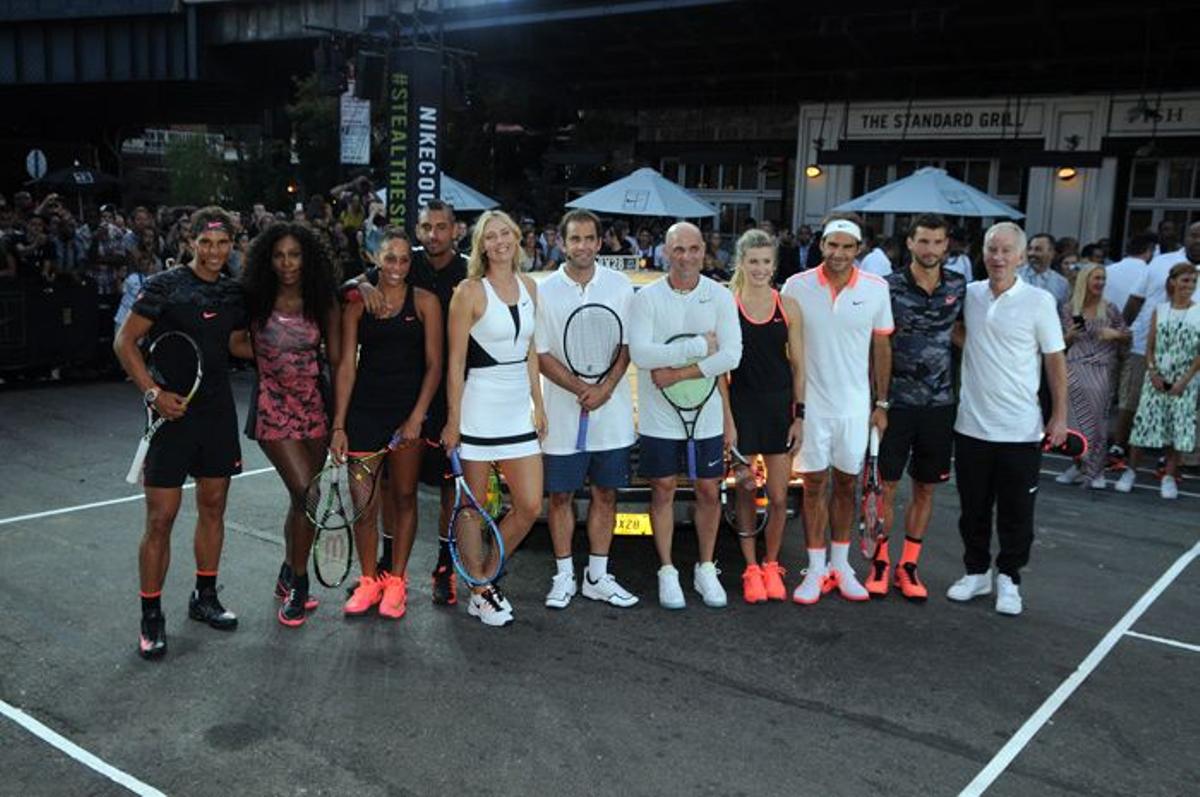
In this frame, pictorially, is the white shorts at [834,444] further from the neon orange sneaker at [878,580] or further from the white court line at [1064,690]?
the white court line at [1064,690]

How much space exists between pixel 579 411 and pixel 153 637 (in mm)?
2290

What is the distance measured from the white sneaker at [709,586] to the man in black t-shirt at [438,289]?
133cm

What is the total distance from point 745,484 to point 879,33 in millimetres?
14982

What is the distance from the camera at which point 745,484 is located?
573 cm

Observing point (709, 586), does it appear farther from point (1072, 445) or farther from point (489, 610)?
point (1072, 445)

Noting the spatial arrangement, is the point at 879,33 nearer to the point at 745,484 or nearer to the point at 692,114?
the point at 692,114

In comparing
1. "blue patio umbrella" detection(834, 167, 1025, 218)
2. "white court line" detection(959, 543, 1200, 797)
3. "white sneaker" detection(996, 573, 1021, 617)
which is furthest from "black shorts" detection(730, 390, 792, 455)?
"blue patio umbrella" detection(834, 167, 1025, 218)

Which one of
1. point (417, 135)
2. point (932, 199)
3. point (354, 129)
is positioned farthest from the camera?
point (354, 129)

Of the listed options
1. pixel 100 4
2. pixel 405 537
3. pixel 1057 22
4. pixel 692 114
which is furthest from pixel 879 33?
pixel 100 4

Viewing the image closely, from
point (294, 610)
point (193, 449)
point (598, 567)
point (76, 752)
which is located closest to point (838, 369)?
point (598, 567)

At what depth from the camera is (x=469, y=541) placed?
205 inches

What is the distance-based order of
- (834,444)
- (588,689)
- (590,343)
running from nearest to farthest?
(588,689)
(590,343)
(834,444)

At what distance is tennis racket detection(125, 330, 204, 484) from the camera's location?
186 inches

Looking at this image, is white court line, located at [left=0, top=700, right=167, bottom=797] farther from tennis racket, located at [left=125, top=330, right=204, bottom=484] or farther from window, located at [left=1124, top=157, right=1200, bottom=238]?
window, located at [left=1124, top=157, right=1200, bottom=238]
